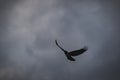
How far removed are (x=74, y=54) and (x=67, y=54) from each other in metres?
1.13

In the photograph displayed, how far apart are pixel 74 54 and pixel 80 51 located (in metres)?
1.07

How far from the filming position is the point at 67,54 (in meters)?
26.2

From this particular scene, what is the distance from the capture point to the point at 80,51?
85.6 feet

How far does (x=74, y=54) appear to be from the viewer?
25.9 meters

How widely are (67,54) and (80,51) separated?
2075 mm
